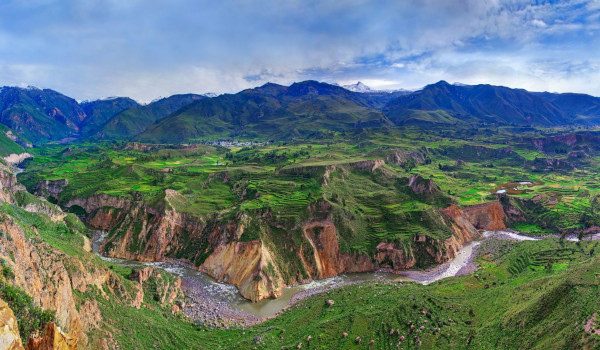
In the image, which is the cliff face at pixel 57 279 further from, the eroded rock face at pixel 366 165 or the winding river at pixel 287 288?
the eroded rock face at pixel 366 165

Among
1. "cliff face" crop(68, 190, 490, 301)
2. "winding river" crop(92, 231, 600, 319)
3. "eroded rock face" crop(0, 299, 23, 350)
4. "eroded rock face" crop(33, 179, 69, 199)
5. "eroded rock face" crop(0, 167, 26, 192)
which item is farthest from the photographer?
"eroded rock face" crop(33, 179, 69, 199)

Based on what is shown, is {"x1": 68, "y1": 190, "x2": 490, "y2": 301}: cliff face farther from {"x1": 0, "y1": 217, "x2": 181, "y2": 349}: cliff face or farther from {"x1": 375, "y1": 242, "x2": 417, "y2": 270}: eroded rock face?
{"x1": 0, "y1": 217, "x2": 181, "y2": 349}: cliff face

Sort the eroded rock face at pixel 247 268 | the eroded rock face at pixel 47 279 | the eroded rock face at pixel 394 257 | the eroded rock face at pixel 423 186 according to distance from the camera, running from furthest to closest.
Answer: the eroded rock face at pixel 423 186
the eroded rock face at pixel 394 257
the eroded rock face at pixel 247 268
the eroded rock face at pixel 47 279

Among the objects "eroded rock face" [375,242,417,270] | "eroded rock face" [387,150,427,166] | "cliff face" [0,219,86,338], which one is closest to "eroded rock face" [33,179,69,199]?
"cliff face" [0,219,86,338]

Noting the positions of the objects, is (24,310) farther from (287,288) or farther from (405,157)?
(405,157)

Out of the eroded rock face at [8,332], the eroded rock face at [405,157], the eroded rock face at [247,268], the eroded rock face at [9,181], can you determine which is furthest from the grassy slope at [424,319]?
the eroded rock face at [405,157]

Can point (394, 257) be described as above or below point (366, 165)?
below

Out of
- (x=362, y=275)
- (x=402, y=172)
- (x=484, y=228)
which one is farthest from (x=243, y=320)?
(x=402, y=172)

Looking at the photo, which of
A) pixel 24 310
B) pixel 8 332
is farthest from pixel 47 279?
pixel 8 332
